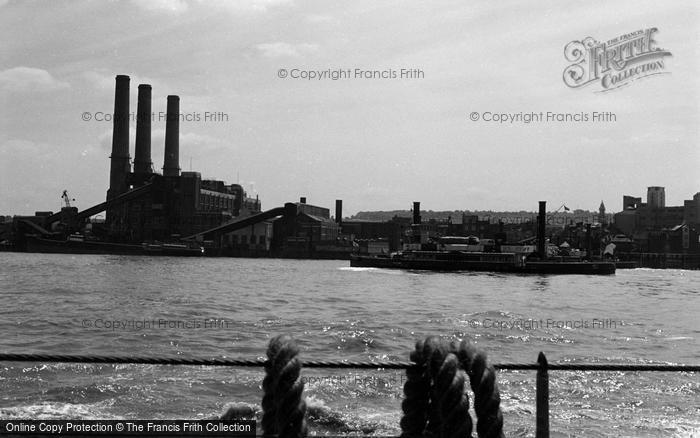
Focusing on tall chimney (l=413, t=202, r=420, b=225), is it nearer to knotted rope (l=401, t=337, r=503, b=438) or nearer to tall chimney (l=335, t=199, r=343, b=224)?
tall chimney (l=335, t=199, r=343, b=224)

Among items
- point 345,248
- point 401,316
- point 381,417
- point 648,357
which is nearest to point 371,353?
point 381,417

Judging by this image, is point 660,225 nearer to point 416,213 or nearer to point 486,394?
point 416,213

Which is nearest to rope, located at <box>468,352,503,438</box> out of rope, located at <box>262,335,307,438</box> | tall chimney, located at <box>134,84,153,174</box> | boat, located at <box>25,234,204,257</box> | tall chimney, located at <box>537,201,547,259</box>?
rope, located at <box>262,335,307,438</box>

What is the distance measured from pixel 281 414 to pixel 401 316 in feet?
83.5

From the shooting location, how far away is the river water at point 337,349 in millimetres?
11289

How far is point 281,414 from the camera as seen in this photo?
11.0ft

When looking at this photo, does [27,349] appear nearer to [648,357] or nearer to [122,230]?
[648,357]

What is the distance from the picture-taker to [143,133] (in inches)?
4820

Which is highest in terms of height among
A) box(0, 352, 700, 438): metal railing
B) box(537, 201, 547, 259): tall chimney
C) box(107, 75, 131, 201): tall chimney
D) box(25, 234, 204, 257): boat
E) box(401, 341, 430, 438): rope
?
box(107, 75, 131, 201): tall chimney

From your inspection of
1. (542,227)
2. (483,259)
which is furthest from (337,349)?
(542,227)

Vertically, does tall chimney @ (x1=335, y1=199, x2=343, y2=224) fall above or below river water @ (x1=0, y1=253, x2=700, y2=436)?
above

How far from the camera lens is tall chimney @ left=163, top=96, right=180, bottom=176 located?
11862cm

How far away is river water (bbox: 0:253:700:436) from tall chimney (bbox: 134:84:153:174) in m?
85.7

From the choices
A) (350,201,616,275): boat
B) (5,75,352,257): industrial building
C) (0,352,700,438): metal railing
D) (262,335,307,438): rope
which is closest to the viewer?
(262,335,307,438): rope
